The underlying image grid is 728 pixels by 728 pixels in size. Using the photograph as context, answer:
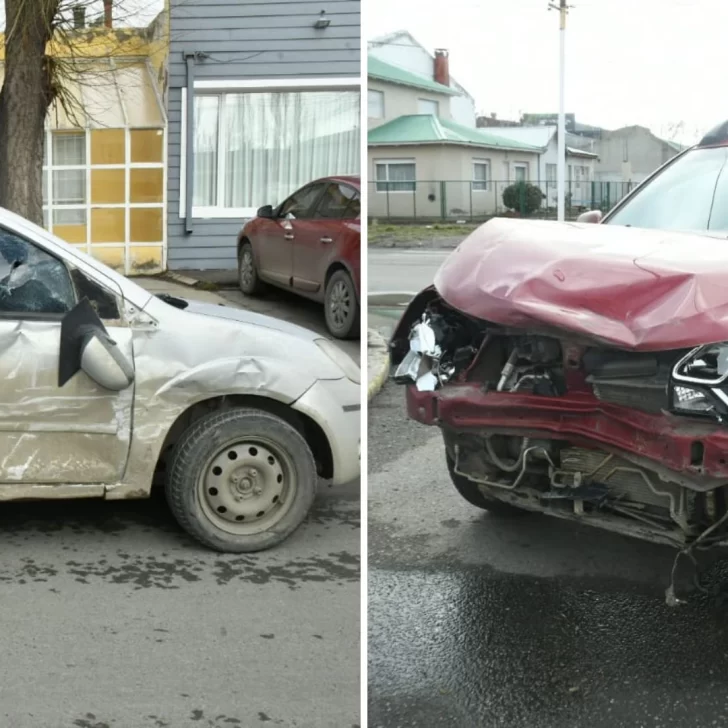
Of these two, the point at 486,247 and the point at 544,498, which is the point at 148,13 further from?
the point at 544,498

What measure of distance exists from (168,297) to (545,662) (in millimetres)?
1868

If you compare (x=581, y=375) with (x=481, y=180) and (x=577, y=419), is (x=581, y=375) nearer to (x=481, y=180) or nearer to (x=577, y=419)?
(x=577, y=419)

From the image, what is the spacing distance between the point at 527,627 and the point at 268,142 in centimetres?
231

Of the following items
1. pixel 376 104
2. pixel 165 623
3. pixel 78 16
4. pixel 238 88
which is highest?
pixel 78 16

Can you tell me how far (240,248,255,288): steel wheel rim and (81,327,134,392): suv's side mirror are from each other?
2.94 ft

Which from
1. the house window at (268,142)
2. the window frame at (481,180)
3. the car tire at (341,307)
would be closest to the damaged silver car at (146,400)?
the car tire at (341,307)

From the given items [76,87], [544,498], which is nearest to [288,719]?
[544,498]

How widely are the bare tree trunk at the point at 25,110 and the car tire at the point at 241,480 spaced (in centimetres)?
152

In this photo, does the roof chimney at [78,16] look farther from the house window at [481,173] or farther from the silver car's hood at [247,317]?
the house window at [481,173]

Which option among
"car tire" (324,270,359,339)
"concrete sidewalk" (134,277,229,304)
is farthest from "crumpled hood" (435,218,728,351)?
"concrete sidewalk" (134,277,229,304)

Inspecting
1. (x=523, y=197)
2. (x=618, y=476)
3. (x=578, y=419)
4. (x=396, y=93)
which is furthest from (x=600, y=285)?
(x=523, y=197)

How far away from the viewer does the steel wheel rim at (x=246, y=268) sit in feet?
12.4

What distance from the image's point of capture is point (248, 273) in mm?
3842

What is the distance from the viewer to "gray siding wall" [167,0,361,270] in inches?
150
